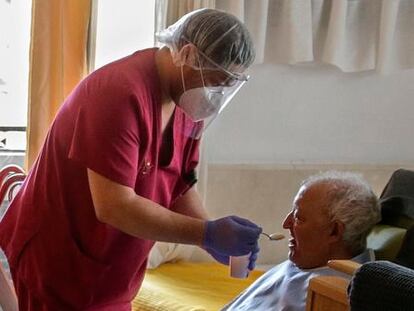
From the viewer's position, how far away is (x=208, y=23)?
4.77 ft

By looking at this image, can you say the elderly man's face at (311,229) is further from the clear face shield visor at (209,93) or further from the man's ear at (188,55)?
the man's ear at (188,55)

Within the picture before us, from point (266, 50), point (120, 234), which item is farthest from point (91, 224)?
point (266, 50)

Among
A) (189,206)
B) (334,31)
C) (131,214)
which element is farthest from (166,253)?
(131,214)

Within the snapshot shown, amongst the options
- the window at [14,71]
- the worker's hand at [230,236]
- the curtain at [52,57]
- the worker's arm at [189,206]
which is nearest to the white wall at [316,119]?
the curtain at [52,57]

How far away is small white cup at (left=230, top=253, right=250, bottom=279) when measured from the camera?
161 centimetres

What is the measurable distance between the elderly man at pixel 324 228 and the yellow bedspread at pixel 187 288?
0.43 m

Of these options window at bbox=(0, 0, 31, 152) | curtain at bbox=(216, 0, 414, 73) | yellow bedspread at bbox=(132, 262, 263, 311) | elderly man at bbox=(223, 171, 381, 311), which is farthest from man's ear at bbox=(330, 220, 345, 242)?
window at bbox=(0, 0, 31, 152)

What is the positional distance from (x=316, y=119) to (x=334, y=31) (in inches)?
15.1

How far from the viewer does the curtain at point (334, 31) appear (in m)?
2.60

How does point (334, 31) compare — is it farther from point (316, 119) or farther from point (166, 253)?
point (166, 253)

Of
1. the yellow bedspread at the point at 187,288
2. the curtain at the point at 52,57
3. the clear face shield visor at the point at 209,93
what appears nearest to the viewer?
the clear face shield visor at the point at 209,93

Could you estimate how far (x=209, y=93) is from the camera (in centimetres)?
154

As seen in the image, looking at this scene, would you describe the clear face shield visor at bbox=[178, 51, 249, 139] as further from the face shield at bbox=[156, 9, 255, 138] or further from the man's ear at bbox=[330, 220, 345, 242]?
the man's ear at bbox=[330, 220, 345, 242]

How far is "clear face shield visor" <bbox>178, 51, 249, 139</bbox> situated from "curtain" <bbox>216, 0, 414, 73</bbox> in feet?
3.30
